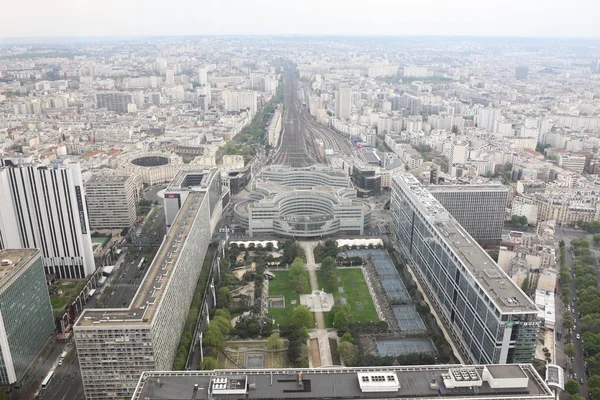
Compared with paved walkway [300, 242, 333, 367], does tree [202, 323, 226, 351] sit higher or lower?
higher

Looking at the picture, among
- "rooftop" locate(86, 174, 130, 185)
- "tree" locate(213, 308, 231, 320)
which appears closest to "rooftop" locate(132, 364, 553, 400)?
"tree" locate(213, 308, 231, 320)

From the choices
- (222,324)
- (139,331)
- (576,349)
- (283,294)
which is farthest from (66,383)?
(576,349)

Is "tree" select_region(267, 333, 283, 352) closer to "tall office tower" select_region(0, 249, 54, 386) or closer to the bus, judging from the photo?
the bus

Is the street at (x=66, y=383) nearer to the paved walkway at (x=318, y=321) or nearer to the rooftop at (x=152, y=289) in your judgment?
the rooftop at (x=152, y=289)

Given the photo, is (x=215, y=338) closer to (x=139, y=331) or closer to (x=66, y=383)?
(x=139, y=331)

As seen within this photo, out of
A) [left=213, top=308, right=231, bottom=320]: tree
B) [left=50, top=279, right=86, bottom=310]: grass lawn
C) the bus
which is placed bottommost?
the bus

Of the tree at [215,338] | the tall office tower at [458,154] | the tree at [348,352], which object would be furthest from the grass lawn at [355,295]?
the tall office tower at [458,154]

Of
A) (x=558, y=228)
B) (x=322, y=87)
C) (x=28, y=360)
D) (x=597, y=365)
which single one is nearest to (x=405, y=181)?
(x=558, y=228)
